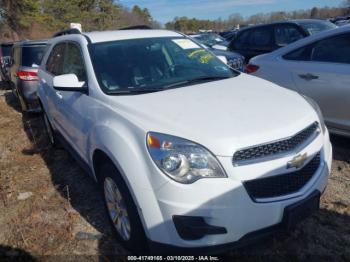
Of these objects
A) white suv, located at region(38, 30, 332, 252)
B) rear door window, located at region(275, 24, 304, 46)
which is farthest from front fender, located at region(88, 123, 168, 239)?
rear door window, located at region(275, 24, 304, 46)

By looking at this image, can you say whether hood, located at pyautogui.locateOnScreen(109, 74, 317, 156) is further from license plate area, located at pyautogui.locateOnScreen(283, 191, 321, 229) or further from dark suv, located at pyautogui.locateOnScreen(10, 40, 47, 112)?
dark suv, located at pyautogui.locateOnScreen(10, 40, 47, 112)

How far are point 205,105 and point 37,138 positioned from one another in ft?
14.2

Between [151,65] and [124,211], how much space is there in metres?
1.48

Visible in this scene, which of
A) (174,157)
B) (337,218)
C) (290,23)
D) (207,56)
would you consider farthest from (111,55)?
(290,23)

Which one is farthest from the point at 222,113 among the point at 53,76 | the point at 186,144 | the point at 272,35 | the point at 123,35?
the point at 272,35

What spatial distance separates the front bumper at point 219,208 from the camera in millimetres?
2291

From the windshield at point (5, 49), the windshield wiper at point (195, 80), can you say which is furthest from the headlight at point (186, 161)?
the windshield at point (5, 49)

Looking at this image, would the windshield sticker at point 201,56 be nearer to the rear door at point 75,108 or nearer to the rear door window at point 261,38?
the rear door at point 75,108

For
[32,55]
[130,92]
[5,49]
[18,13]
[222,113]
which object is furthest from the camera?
[18,13]

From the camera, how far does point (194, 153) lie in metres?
2.36

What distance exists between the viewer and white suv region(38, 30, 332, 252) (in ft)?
7.60

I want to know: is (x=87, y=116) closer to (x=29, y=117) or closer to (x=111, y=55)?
(x=111, y=55)

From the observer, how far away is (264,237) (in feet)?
7.98

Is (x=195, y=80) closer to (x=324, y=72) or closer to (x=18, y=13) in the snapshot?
(x=324, y=72)
